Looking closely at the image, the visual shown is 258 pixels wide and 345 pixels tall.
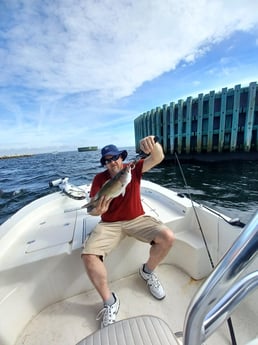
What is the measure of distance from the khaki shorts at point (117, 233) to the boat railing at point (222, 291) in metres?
1.44

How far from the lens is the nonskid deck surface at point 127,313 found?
1.82m

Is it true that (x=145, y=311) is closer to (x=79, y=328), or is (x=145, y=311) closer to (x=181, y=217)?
(x=79, y=328)

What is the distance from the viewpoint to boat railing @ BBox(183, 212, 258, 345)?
0.60 meters

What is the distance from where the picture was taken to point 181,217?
2.66m

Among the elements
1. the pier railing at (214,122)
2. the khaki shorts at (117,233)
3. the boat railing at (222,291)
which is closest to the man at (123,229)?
the khaki shorts at (117,233)

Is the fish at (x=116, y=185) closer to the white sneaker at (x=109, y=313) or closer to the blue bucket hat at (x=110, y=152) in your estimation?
the blue bucket hat at (x=110, y=152)

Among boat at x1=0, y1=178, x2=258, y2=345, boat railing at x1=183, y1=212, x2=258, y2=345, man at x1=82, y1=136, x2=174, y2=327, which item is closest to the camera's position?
boat railing at x1=183, y1=212, x2=258, y2=345

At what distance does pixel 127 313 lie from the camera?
2064 mm

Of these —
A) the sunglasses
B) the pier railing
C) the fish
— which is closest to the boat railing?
the fish

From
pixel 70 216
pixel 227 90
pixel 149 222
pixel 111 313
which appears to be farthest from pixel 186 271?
pixel 227 90

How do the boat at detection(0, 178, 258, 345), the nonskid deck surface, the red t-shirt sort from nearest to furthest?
the boat at detection(0, 178, 258, 345) → the nonskid deck surface → the red t-shirt

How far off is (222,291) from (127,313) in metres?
1.85

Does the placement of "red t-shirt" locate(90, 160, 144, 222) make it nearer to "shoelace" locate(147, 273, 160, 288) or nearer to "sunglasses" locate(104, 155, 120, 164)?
"sunglasses" locate(104, 155, 120, 164)

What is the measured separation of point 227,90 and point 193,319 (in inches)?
583
